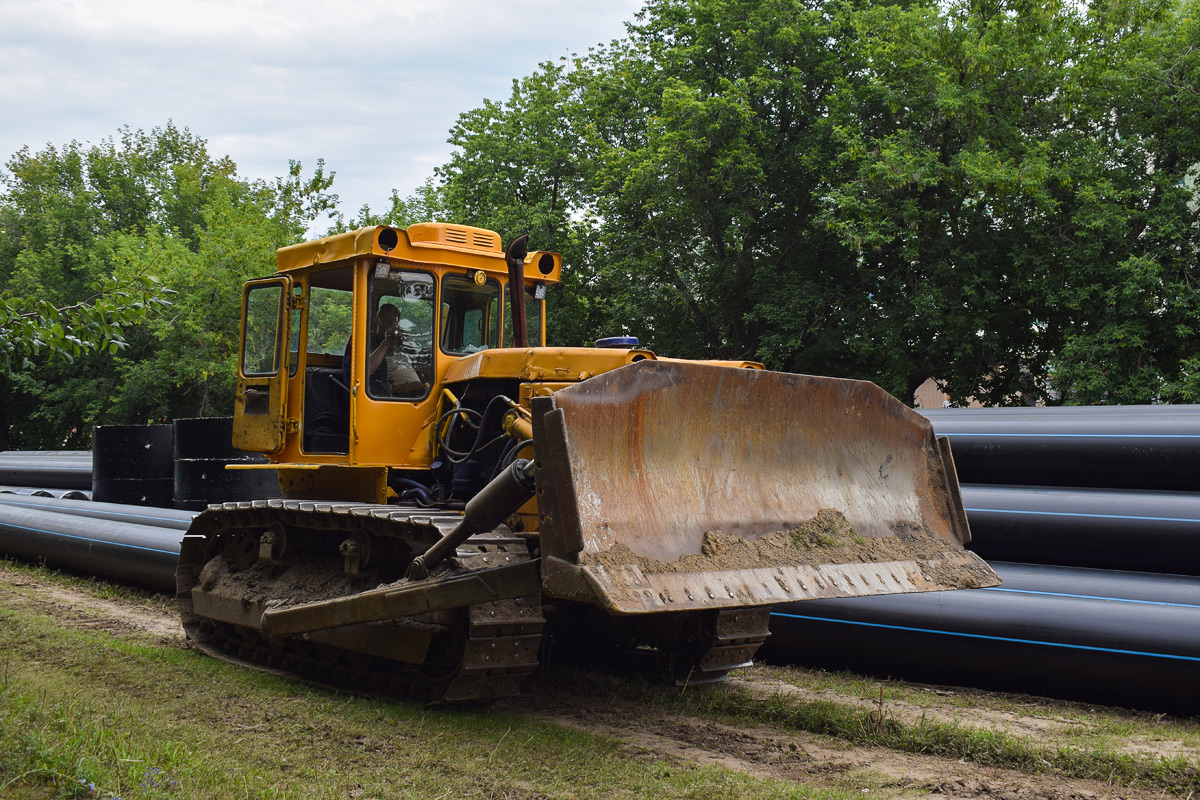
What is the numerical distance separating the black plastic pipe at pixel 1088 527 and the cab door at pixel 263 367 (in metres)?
5.10

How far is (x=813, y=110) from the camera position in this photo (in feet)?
77.9

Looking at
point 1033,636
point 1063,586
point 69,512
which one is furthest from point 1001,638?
point 69,512

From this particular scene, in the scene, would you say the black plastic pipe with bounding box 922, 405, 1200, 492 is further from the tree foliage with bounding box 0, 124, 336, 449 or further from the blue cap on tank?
the tree foliage with bounding box 0, 124, 336, 449

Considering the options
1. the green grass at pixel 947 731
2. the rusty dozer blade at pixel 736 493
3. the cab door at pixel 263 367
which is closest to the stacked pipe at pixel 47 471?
the cab door at pixel 263 367

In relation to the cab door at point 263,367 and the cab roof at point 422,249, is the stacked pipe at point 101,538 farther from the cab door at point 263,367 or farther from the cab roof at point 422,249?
the cab roof at point 422,249

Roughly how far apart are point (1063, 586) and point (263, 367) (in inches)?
222

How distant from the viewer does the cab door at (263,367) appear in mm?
7125

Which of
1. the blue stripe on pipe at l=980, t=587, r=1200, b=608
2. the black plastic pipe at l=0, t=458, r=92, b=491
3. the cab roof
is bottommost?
the black plastic pipe at l=0, t=458, r=92, b=491

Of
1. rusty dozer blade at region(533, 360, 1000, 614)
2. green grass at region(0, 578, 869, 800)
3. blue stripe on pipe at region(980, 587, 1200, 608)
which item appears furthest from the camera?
blue stripe on pipe at region(980, 587, 1200, 608)

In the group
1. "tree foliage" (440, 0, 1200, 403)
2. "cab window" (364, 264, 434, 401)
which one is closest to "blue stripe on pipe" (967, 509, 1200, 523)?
"cab window" (364, 264, 434, 401)

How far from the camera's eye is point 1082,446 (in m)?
7.54

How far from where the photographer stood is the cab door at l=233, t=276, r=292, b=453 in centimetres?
712

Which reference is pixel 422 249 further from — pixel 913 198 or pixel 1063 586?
pixel 913 198

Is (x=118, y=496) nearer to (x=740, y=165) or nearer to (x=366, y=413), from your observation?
(x=366, y=413)
